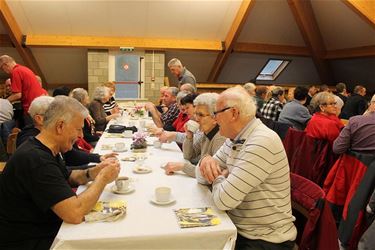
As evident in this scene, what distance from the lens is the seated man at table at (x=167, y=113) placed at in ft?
12.1

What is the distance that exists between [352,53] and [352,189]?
19.7ft

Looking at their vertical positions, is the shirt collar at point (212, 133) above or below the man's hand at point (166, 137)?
above

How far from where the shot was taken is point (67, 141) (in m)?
1.50

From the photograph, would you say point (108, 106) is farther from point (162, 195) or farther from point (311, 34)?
point (311, 34)

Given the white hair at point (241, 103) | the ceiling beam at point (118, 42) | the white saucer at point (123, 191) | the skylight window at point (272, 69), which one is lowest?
the white saucer at point (123, 191)

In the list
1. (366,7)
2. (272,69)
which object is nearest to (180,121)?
(366,7)

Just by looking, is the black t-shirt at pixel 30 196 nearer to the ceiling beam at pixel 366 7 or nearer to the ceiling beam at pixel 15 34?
the ceiling beam at pixel 15 34

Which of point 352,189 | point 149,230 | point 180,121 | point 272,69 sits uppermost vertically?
point 272,69

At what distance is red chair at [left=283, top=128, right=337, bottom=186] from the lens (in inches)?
124

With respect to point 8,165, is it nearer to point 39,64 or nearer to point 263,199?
point 263,199

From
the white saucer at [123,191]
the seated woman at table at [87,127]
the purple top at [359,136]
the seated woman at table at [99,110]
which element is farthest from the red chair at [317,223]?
the seated woman at table at [99,110]

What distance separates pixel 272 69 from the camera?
9.27m

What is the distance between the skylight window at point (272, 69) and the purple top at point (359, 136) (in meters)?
6.36

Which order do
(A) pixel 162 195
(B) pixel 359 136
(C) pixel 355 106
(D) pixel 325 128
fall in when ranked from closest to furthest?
1. (A) pixel 162 195
2. (B) pixel 359 136
3. (D) pixel 325 128
4. (C) pixel 355 106
